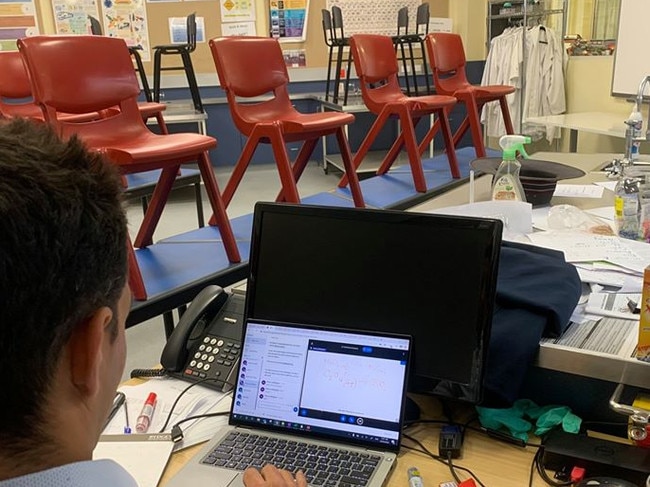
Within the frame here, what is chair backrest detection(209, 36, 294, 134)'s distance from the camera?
290cm

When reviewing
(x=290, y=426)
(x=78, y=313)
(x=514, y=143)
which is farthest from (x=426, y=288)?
Result: (x=514, y=143)

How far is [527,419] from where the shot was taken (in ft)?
3.61

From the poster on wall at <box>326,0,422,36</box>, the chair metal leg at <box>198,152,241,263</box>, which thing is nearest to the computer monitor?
the chair metal leg at <box>198,152,241,263</box>

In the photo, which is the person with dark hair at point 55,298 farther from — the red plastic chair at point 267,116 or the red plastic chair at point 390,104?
the red plastic chair at point 390,104

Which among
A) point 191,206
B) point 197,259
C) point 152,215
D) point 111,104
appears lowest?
point 191,206

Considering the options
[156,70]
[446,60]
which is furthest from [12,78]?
[446,60]

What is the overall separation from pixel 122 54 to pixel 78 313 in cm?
214

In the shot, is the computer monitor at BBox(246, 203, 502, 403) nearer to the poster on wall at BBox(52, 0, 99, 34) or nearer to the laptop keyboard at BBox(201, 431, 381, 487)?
the laptop keyboard at BBox(201, 431, 381, 487)

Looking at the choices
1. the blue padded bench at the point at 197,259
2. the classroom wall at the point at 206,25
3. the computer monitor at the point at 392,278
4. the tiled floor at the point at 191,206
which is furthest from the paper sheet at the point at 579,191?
the classroom wall at the point at 206,25

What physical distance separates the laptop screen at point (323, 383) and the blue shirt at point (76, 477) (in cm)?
44

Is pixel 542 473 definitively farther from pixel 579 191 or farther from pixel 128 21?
pixel 128 21

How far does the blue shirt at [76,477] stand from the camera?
1.73ft

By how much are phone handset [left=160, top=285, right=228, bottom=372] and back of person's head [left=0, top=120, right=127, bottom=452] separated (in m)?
0.71

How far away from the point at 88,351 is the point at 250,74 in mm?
2619
